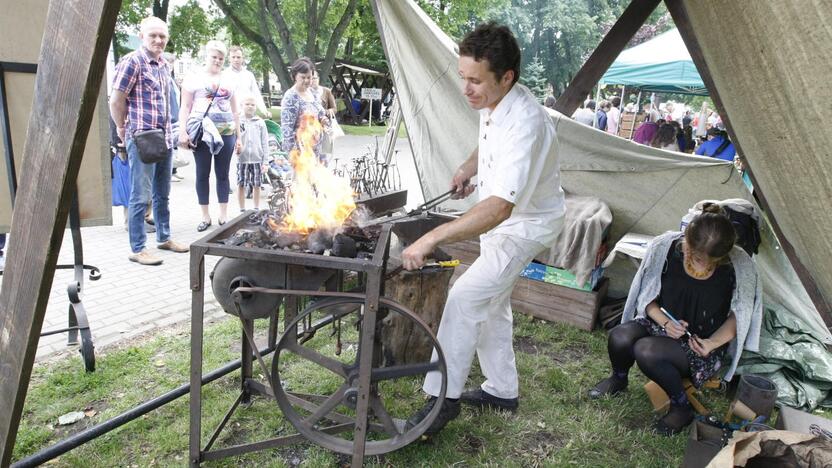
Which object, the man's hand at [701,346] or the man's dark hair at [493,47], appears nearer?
the man's dark hair at [493,47]

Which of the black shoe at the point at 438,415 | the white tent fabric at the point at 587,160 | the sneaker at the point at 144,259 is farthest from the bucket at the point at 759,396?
the sneaker at the point at 144,259

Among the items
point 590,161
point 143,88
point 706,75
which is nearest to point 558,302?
point 590,161

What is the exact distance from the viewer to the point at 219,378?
3.40 meters

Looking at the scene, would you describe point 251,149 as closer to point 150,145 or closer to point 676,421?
point 150,145

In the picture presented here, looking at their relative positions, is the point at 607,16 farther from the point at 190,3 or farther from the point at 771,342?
the point at 771,342

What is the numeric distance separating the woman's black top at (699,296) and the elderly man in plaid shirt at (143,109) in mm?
4570

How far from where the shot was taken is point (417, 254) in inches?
92.4

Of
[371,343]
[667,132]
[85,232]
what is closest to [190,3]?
[85,232]

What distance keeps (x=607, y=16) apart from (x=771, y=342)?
31899 millimetres

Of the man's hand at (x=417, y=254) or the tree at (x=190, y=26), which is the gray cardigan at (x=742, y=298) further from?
the tree at (x=190, y=26)

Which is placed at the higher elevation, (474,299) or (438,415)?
(474,299)

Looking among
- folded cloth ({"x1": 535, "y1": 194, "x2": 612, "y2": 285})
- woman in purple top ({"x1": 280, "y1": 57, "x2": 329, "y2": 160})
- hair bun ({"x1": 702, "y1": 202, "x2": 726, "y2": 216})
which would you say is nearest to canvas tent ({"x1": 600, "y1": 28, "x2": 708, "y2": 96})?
woman in purple top ({"x1": 280, "y1": 57, "x2": 329, "y2": 160})

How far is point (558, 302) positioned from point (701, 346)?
1.52m

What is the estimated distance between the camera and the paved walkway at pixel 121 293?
12.9 feet
